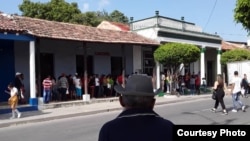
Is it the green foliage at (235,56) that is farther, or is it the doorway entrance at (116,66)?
the green foliage at (235,56)

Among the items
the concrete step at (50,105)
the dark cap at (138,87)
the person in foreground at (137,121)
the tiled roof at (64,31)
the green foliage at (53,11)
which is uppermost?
the green foliage at (53,11)

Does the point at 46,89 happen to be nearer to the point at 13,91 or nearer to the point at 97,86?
the point at 13,91

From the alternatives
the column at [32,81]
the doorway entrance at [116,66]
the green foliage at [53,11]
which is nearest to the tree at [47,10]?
the green foliage at [53,11]

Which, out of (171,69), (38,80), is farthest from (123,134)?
(171,69)

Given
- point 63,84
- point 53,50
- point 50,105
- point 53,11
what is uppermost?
point 53,11

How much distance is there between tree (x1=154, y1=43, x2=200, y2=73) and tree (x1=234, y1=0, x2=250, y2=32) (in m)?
15.5

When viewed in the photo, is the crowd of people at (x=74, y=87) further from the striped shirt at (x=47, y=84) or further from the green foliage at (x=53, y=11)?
the green foliage at (x=53, y=11)

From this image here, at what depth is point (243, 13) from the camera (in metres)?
8.72

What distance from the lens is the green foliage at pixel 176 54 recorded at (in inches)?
969

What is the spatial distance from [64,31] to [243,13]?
14.2 metres

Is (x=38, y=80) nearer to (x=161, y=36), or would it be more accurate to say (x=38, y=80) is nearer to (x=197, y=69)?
(x=161, y=36)

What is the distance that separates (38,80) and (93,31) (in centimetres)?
610

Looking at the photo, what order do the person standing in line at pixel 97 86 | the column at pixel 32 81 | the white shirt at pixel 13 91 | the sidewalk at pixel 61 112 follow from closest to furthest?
the sidewalk at pixel 61 112 → the white shirt at pixel 13 91 → the column at pixel 32 81 → the person standing in line at pixel 97 86

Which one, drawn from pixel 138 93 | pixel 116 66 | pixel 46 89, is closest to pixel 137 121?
pixel 138 93
